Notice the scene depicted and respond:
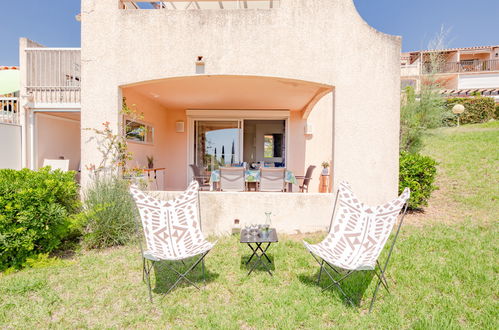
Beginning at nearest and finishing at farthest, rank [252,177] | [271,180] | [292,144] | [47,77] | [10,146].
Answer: [271,180]
[252,177]
[10,146]
[47,77]
[292,144]

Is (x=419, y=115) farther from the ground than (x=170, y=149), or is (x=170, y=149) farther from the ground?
(x=419, y=115)

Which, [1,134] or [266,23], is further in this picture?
[1,134]

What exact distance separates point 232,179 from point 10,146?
6077 mm

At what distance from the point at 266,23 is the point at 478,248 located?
5.56 meters

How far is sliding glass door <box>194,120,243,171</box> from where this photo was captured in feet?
34.0

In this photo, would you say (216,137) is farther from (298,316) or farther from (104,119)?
(298,316)

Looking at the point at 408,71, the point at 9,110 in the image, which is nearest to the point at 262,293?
the point at 9,110

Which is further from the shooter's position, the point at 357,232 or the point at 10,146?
the point at 10,146

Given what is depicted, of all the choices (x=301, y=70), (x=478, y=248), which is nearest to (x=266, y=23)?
(x=301, y=70)

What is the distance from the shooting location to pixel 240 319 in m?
2.91

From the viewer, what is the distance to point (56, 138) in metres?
9.07

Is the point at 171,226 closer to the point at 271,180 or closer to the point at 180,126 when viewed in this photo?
the point at 271,180

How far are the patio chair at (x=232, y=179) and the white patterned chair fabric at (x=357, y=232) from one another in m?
3.05

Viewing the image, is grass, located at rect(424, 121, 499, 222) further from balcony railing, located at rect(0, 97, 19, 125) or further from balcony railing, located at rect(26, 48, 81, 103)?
balcony railing, located at rect(0, 97, 19, 125)
